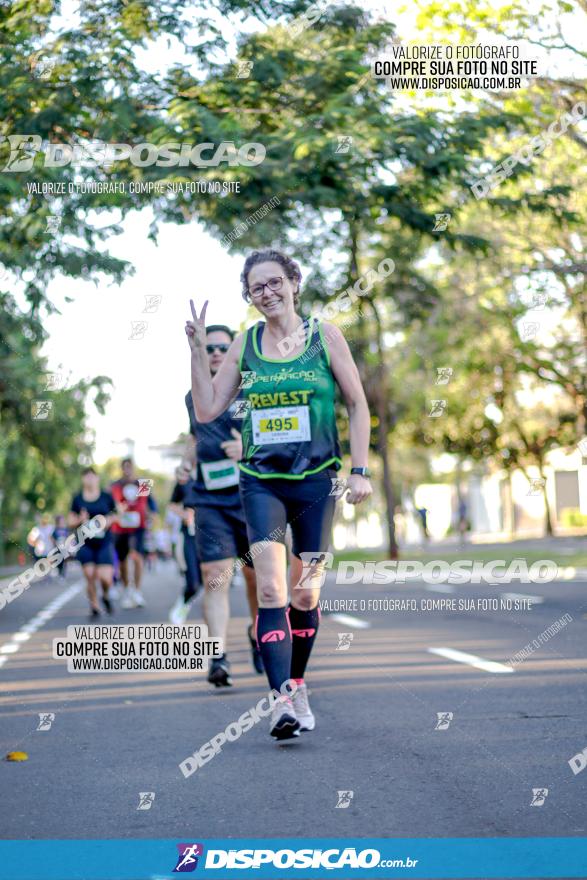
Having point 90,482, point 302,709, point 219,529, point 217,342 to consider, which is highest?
point 217,342

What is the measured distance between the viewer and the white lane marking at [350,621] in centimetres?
1313

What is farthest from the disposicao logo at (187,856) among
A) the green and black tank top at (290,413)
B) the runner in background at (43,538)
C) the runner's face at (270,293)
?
the runner in background at (43,538)

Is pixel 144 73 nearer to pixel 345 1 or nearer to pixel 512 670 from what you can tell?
pixel 345 1

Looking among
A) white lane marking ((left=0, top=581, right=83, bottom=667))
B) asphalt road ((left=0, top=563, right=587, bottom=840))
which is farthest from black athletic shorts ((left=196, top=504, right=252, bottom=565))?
white lane marking ((left=0, top=581, right=83, bottom=667))

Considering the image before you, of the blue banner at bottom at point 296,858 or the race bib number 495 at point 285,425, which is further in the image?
the race bib number 495 at point 285,425

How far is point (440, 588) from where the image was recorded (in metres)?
20.1

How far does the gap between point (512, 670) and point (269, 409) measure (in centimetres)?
335

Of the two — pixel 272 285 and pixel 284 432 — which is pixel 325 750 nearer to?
pixel 284 432

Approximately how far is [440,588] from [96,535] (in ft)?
21.8

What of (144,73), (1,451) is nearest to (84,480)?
(144,73)

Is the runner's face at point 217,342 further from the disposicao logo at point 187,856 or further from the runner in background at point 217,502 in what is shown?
the disposicao logo at point 187,856

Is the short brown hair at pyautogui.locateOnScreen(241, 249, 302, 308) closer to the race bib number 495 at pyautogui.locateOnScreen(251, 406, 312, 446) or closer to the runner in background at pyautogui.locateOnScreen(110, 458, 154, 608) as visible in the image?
the race bib number 495 at pyautogui.locateOnScreen(251, 406, 312, 446)

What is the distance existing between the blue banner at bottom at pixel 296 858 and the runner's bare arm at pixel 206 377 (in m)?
2.25

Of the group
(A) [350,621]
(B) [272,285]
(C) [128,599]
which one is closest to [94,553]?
(C) [128,599]
